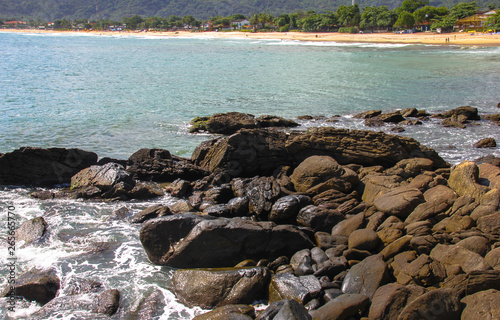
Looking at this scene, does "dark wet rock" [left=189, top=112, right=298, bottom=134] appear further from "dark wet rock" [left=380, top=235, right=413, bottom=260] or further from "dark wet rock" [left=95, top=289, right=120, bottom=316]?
"dark wet rock" [left=95, top=289, right=120, bottom=316]

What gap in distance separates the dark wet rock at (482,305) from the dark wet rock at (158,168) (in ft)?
27.2

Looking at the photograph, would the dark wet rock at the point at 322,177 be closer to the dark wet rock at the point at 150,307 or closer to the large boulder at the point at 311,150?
the large boulder at the point at 311,150

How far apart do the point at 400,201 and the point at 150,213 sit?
5793 millimetres

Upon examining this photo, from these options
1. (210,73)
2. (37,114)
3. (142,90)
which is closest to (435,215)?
(37,114)

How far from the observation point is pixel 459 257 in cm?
638

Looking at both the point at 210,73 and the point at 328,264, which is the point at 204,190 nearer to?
the point at 328,264

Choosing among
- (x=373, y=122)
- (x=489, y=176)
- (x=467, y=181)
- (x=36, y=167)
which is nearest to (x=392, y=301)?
(x=467, y=181)

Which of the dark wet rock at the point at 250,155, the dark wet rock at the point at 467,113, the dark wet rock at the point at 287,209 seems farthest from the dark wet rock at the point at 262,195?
the dark wet rock at the point at 467,113

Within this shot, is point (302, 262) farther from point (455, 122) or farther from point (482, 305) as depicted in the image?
point (455, 122)

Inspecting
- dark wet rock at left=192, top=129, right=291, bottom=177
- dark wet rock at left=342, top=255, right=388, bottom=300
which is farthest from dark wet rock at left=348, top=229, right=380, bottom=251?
dark wet rock at left=192, top=129, right=291, bottom=177

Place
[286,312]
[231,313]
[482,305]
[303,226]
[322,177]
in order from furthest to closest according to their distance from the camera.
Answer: [322,177] → [303,226] → [231,313] → [286,312] → [482,305]

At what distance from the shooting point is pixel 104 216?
9.87 meters

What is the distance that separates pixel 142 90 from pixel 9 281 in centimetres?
2401

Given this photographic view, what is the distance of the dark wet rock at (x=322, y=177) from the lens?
32.0 feet
